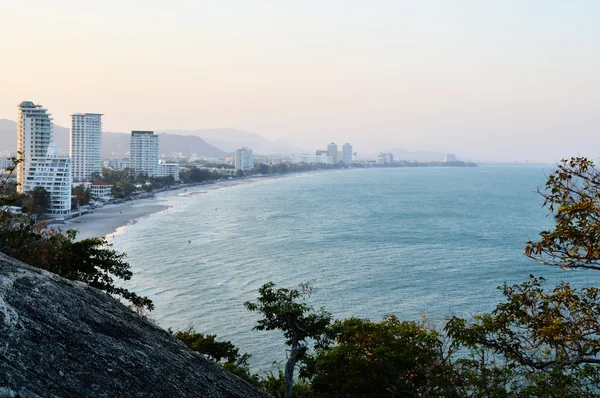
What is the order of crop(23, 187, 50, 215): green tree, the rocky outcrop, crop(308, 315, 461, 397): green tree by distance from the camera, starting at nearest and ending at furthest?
the rocky outcrop, crop(308, 315, 461, 397): green tree, crop(23, 187, 50, 215): green tree

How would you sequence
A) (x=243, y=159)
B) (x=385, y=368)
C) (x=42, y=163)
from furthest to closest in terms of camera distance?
(x=243, y=159)
(x=42, y=163)
(x=385, y=368)

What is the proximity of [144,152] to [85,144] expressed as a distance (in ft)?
47.0

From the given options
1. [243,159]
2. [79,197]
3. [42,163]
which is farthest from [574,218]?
[243,159]

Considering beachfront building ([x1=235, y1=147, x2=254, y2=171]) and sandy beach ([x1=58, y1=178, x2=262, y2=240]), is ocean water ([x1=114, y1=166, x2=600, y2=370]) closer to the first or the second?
sandy beach ([x1=58, y1=178, x2=262, y2=240])

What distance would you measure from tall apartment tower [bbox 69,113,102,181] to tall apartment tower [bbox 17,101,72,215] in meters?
22.3

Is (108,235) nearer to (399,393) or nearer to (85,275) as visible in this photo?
(85,275)

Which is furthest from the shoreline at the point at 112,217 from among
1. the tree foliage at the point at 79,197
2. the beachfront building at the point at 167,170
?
the beachfront building at the point at 167,170

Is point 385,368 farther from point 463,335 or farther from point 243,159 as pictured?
point 243,159

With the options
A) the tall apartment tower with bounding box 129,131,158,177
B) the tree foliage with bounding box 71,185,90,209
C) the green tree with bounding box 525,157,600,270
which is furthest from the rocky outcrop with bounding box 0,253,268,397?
the tall apartment tower with bounding box 129,131,158,177

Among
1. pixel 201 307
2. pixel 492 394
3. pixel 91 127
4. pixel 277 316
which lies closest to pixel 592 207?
pixel 492 394

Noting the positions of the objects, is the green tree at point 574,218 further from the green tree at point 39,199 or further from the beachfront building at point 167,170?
the beachfront building at point 167,170

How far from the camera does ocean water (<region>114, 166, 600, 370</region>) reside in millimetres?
20734

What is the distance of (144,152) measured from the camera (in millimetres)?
101188

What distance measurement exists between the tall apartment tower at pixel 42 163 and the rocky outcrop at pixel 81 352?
38736 millimetres
